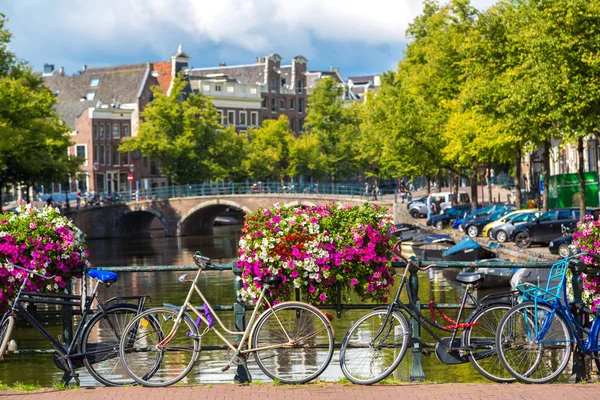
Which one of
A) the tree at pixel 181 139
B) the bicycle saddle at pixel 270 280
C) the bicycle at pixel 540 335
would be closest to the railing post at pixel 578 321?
the bicycle at pixel 540 335

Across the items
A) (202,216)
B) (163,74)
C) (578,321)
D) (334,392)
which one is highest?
(163,74)

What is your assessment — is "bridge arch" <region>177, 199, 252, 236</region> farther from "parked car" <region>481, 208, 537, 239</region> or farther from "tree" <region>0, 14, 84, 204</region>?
"parked car" <region>481, 208, 537, 239</region>

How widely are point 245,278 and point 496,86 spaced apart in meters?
27.1

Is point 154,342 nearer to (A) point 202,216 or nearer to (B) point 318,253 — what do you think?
(B) point 318,253

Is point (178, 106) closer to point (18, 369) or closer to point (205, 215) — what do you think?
point (205, 215)

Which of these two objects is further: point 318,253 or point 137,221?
point 137,221

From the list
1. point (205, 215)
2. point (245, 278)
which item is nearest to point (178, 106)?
point (205, 215)

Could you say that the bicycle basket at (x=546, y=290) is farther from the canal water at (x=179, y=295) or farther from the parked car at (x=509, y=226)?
the parked car at (x=509, y=226)

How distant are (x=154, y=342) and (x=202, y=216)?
7067 centimetres

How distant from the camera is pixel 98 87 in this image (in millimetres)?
93750

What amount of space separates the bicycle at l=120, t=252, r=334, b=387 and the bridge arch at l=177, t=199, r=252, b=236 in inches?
2572

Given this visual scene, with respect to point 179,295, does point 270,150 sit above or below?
above

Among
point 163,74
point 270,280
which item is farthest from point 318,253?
point 163,74

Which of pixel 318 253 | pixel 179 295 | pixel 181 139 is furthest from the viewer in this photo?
pixel 181 139
